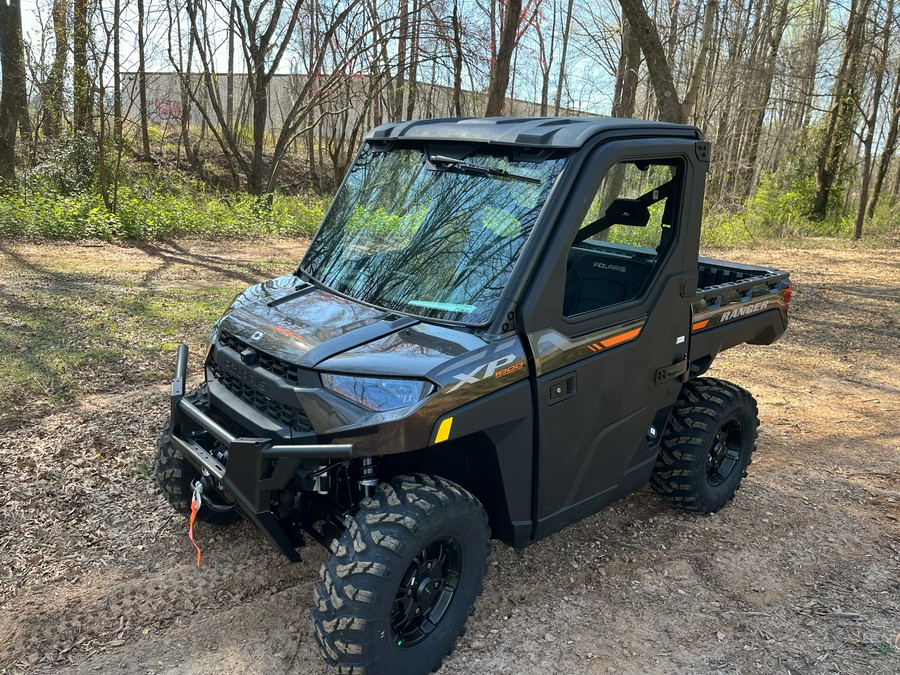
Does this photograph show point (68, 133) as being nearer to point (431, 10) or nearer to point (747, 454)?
point (431, 10)

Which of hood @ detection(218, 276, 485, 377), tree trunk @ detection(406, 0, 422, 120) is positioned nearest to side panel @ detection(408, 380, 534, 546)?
hood @ detection(218, 276, 485, 377)

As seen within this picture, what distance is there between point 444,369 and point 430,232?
2.74 ft

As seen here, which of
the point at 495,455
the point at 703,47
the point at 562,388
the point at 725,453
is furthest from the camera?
the point at 703,47

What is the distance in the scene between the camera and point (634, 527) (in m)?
3.98

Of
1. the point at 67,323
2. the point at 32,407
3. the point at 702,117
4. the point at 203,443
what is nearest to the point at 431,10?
the point at 702,117

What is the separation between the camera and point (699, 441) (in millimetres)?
3826

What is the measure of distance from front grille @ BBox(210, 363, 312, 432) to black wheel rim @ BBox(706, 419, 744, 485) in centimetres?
262

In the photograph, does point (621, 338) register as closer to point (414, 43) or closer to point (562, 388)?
point (562, 388)

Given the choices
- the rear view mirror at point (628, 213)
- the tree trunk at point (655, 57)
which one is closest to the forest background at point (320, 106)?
the tree trunk at point (655, 57)

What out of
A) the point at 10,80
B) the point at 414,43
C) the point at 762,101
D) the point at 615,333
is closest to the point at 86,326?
the point at 615,333

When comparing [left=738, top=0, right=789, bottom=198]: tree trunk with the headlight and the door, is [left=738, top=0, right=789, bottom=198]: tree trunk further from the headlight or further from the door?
the headlight

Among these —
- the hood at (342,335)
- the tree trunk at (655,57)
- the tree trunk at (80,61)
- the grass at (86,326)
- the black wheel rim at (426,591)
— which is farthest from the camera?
the tree trunk at (80,61)

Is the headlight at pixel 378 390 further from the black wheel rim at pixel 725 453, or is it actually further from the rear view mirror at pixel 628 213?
the black wheel rim at pixel 725 453

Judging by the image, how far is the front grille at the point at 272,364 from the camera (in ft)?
8.61
